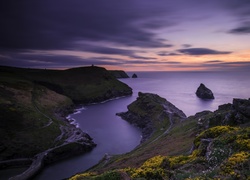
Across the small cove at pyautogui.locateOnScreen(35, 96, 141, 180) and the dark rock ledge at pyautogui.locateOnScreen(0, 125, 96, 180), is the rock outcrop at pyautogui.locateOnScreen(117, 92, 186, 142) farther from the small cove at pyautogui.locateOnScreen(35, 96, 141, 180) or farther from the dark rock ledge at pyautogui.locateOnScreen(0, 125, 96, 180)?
the dark rock ledge at pyautogui.locateOnScreen(0, 125, 96, 180)

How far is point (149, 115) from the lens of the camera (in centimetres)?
15212

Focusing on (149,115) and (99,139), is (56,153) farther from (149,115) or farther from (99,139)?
(149,115)

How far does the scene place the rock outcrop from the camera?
12986 cm

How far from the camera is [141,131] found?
137375 millimetres

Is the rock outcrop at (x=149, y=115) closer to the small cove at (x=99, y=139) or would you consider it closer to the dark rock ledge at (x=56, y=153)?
the small cove at (x=99, y=139)

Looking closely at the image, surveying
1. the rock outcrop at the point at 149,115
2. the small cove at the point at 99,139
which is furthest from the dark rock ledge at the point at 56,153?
the rock outcrop at the point at 149,115

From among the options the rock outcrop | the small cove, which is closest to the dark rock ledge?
the small cove

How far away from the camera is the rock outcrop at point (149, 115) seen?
130m

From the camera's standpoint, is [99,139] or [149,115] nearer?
[99,139]

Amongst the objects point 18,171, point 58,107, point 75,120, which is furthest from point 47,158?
point 58,107

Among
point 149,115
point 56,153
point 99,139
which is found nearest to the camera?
point 56,153

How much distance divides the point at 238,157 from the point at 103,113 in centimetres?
17750

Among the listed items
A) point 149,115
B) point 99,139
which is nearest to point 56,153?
point 99,139

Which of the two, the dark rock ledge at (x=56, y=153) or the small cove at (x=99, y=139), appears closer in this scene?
the dark rock ledge at (x=56, y=153)
